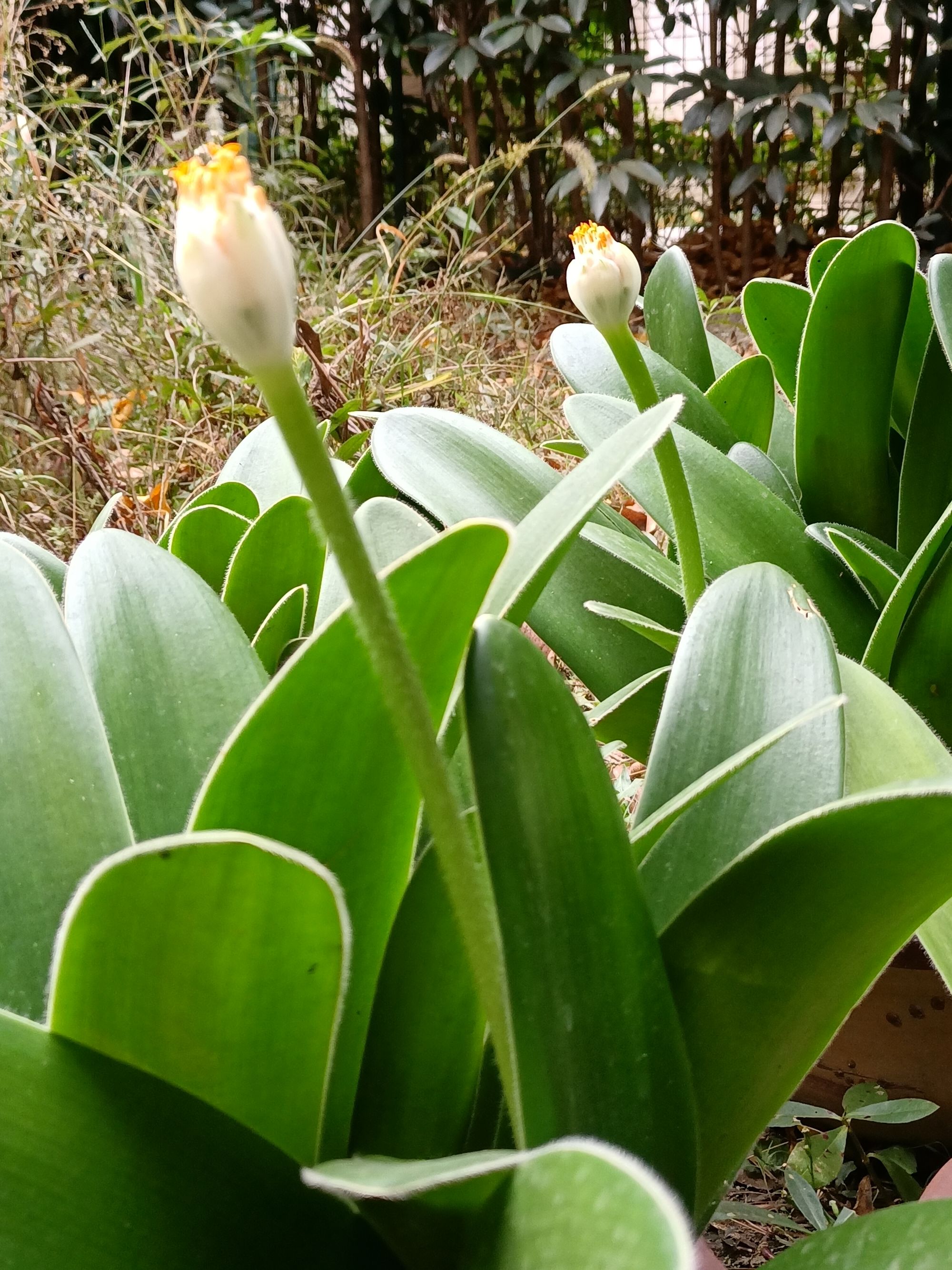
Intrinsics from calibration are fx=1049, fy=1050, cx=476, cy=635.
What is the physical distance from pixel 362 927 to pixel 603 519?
55cm

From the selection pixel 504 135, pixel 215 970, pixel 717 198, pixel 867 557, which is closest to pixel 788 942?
pixel 215 970

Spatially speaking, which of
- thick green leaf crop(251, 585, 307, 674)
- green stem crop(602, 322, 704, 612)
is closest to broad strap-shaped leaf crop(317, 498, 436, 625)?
thick green leaf crop(251, 585, 307, 674)

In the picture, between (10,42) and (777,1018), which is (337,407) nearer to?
(10,42)

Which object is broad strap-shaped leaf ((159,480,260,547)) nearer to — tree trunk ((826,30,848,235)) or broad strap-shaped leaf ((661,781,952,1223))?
broad strap-shaped leaf ((661,781,952,1223))

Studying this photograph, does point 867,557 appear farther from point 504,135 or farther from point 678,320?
point 504,135

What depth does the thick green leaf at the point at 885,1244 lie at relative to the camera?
1.14 feet

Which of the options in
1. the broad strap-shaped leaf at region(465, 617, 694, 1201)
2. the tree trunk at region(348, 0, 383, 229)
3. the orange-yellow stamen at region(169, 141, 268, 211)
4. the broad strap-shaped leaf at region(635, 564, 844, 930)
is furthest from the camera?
the tree trunk at region(348, 0, 383, 229)

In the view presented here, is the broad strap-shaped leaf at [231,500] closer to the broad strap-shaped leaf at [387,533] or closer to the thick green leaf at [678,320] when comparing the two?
the broad strap-shaped leaf at [387,533]

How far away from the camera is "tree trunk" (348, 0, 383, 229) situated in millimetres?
3631

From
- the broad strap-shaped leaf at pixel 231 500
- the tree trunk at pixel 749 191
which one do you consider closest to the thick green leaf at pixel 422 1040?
the broad strap-shaped leaf at pixel 231 500

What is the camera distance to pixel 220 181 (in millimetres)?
216

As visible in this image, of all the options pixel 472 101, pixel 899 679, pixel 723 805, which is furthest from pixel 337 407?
pixel 472 101

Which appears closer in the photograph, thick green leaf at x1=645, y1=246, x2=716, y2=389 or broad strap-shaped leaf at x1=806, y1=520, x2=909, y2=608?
broad strap-shaped leaf at x1=806, y1=520, x2=909, y2=608

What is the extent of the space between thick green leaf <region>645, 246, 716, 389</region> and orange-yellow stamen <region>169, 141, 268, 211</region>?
2.60ft
